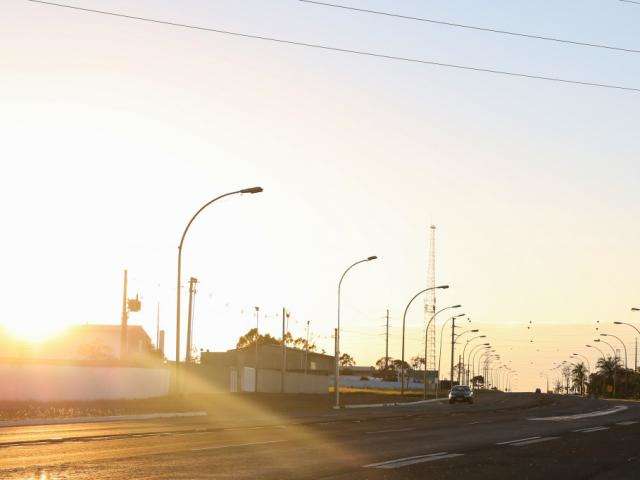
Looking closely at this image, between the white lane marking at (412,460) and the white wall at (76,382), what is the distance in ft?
122

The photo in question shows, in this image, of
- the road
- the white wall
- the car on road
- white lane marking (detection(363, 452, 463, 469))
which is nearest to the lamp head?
the road

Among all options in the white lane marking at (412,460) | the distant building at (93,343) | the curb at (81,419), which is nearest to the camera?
the white lane marking at (412,460)

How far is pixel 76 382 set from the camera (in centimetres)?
5584

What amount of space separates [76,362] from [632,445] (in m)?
40.2

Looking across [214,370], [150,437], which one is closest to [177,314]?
[150,437]

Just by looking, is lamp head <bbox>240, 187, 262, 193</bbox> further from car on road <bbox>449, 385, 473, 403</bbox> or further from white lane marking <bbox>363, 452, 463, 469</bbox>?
car on road <bbox>449, 385, 473, 403</bbox>

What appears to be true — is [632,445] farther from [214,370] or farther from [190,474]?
[214,370]

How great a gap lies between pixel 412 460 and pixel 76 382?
41594 millimetres

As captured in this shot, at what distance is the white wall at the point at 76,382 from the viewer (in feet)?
170

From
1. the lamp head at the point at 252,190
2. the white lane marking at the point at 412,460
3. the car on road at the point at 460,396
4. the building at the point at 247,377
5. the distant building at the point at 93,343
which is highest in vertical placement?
the lamp head at the point at 252,190

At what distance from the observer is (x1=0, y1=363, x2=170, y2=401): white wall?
51.8 metres

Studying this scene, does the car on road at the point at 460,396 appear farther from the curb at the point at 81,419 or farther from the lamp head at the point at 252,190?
the lamp head at the point at 252,190

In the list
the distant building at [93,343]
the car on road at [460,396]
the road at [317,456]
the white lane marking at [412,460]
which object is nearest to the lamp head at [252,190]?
the road at [317,456]

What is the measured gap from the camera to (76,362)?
2275 inches
